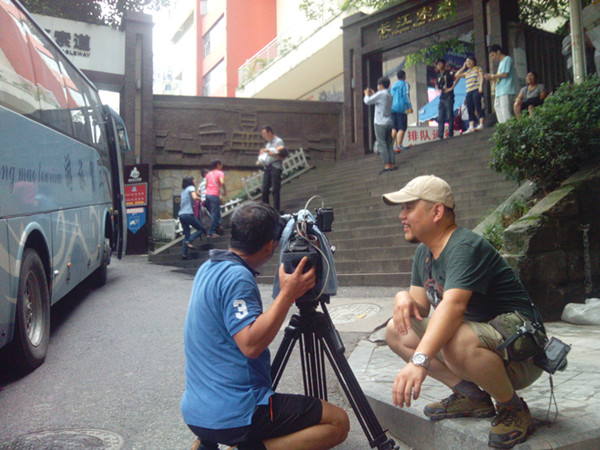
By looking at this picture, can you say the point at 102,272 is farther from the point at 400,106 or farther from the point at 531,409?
the point at 400,106

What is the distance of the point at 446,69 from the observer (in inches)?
550

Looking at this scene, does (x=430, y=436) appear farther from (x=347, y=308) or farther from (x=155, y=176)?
(x=155, y=176)

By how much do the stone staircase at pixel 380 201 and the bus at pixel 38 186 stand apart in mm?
3477

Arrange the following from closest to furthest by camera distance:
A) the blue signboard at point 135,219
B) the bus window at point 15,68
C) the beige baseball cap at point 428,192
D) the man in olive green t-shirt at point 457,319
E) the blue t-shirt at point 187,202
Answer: the man in olive green t-shirt at point 457,319, the beige baseball cap at point 428,192, the bus window at point 15,68, the blue t-shirt at point 187,202, the blue signboard at point 135,219

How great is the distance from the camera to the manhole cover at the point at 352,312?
20.2 ft

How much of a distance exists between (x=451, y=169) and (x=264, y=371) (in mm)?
9149

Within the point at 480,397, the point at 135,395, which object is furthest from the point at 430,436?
the point at 135,395

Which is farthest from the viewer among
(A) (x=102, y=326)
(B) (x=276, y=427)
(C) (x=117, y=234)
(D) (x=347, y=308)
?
(C) (x=117, y=234)

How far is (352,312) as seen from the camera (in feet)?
21.2

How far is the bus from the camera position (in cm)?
424

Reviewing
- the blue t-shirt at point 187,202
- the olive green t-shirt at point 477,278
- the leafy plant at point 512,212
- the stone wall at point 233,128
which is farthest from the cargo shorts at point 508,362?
the stone wall at point 233,128

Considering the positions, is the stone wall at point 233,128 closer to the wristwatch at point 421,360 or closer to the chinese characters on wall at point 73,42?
the chinese characters on wall at point 73,42

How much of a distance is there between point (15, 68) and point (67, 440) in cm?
311

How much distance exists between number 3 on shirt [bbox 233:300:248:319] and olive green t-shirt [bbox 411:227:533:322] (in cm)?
93
